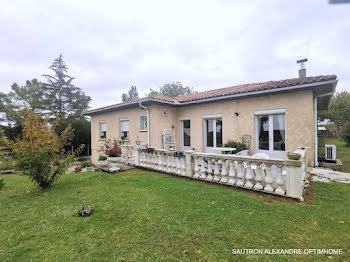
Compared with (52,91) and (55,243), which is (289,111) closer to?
(55,243)

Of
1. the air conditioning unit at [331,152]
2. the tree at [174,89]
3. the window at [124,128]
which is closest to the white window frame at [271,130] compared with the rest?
the air conditioning unit at [331,152]

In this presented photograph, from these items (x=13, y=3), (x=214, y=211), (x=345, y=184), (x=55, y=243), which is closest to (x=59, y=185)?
(x=55, y=243)

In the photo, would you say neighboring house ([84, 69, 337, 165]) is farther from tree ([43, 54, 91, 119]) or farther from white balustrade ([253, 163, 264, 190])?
tree ([43, 54, 91, 119])

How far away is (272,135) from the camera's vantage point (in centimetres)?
778

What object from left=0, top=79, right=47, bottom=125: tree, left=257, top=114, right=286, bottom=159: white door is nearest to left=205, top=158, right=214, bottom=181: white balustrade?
left=257, top=114, right=286, bottom=159: white door

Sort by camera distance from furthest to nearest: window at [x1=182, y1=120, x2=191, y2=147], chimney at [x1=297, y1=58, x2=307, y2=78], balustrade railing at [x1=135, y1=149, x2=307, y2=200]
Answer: window at [x1=182, y1=120, x2=191, y2=147] < chimney at [x1=297, y1=58, x2=307, y2=78] < balustrade railing at [x1=135, y1=149, x2=307, y2=200]

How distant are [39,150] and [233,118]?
816cm

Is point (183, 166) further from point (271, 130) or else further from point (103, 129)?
point (103, 129)

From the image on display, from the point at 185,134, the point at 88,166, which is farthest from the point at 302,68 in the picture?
the point at 88,166

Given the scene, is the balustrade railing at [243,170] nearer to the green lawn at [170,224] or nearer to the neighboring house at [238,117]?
the green lawn at [170,224]

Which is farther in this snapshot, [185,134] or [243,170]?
[185,134]

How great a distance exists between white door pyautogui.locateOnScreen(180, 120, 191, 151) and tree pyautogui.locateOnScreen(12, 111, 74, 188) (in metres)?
6.78

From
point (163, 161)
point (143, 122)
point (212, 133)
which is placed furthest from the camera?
point (143, 122)

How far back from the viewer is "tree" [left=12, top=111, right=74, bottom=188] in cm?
472
